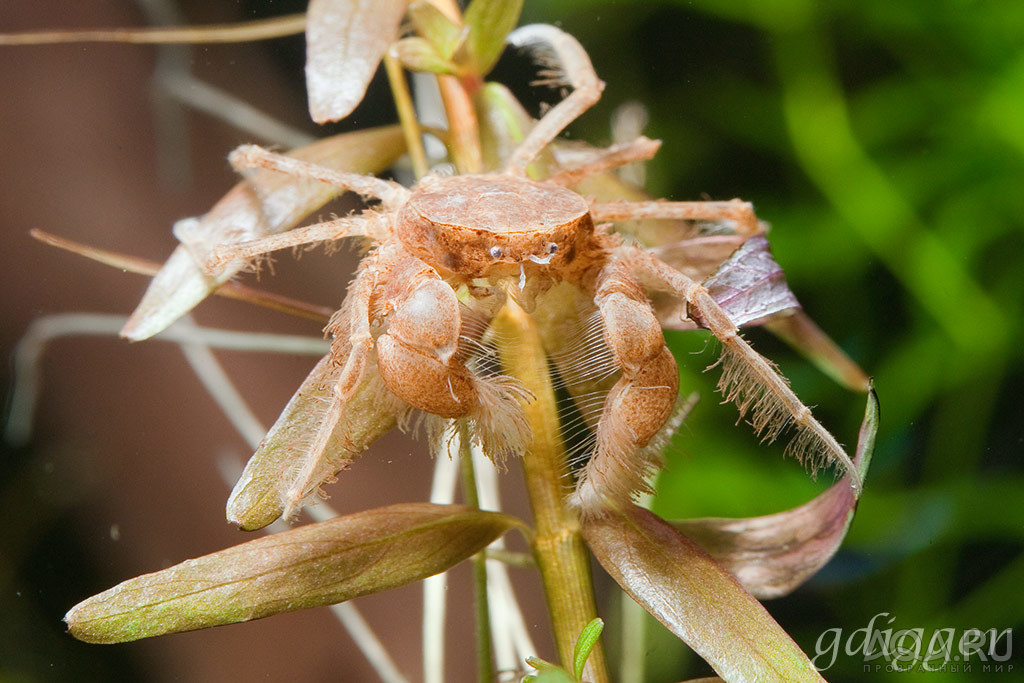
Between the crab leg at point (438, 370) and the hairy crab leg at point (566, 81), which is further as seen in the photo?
the hairy crab leg at point (566, 81)

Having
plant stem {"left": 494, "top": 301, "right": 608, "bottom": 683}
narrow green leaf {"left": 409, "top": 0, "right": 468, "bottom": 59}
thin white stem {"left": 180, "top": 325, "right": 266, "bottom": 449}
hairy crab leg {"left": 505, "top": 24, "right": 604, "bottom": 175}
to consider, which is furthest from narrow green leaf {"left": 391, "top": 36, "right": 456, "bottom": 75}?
thin white stem {"left": 180, "top": 325, "right": 266, "bottom": 449}

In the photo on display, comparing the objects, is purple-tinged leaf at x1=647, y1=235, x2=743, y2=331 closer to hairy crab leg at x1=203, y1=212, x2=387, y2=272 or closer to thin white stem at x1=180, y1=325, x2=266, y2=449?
hairy crab leg at x1=203, y1=212, x2=387, y2=272

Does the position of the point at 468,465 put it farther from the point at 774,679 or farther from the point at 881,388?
the point at 881,388

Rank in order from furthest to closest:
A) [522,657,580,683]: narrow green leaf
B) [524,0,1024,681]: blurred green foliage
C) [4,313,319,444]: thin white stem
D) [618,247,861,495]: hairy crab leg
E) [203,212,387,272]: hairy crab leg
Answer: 1. [524,0,1024,681]: blurred green foliage
2. [4,313,319,444]: thin white stem
3. [203,212,387,272]: hairy crab leg
4. [618,247,861,495]: hairy crab leg
5. [522,657,580,683]: narrow green leaf

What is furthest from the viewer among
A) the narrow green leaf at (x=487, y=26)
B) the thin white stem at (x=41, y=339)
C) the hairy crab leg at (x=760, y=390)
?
the thin white stem at (x=41, y=339)

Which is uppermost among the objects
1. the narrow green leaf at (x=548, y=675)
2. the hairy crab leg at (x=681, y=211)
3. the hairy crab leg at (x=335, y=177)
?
the hairy crab leg at (x=335, y=177)

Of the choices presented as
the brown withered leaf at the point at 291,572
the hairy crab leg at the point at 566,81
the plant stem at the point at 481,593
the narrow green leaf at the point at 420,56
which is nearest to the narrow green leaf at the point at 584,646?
the brown withered leaf at the point at 291,572

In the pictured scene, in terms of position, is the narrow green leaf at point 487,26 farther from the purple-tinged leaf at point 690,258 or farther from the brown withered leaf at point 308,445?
the brown withered leaf at point 308,445
